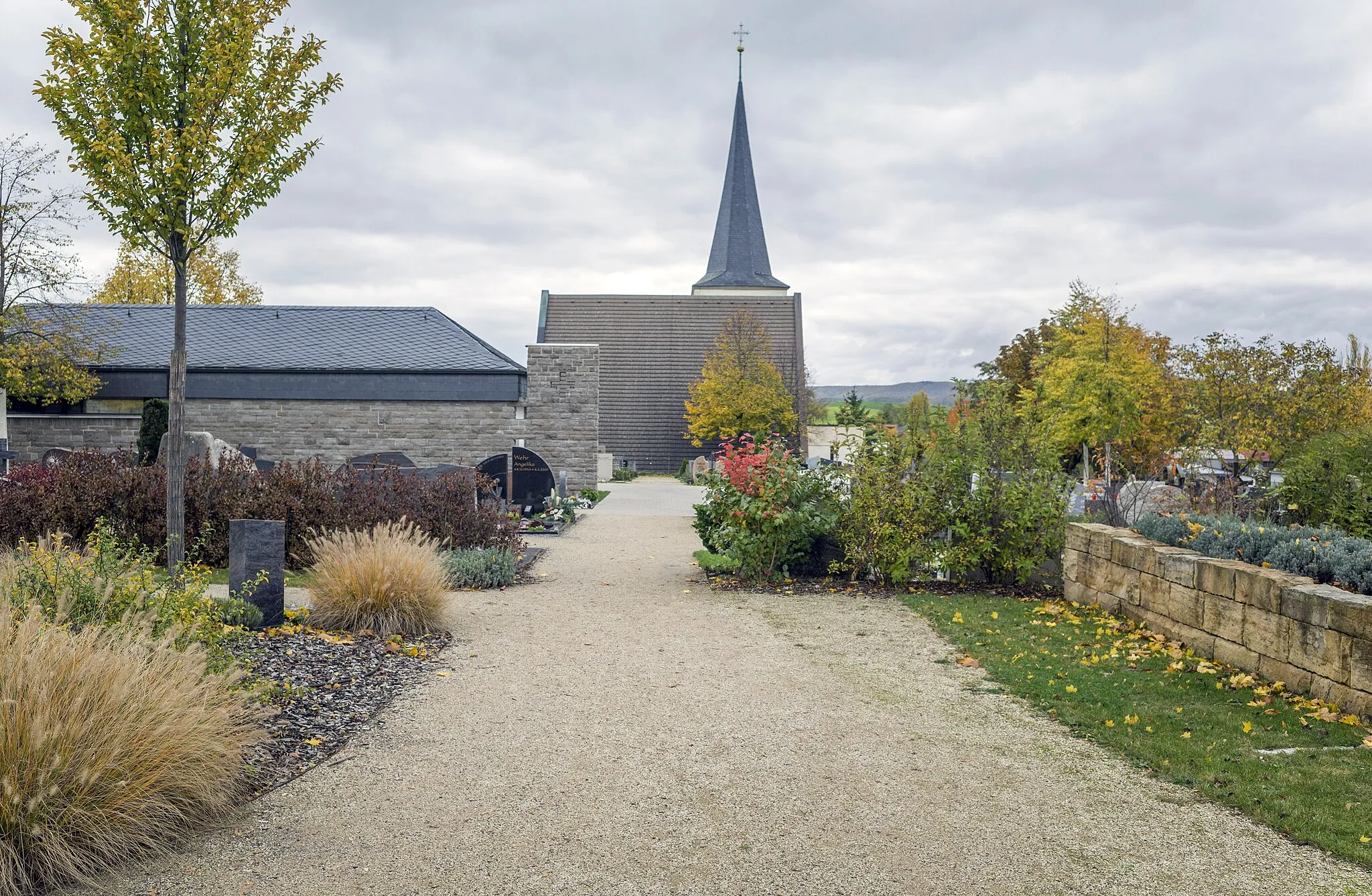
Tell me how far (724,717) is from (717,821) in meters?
1.60

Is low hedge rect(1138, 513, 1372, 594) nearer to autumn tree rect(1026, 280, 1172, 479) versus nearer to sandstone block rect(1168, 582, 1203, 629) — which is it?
sandstone block rect(1168, 582, 1203, 629)

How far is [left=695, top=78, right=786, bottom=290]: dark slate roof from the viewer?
49.9 meters

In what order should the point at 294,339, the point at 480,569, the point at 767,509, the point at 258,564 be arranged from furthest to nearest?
the point at 294,339
the point at 480,569
the point at 767,509
the point at 258,564

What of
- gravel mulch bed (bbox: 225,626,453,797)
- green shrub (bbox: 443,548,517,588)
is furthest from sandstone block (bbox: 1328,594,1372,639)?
green shrub (bbox: 443,548,517,588)

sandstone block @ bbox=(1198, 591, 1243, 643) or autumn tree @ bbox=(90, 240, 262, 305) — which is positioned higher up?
autumn tree @ bbox=(90, 240, 262, 305)

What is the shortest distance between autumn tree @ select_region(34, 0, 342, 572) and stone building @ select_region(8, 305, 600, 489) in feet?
47.4

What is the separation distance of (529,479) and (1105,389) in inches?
633

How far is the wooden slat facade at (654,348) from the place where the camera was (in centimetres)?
3991

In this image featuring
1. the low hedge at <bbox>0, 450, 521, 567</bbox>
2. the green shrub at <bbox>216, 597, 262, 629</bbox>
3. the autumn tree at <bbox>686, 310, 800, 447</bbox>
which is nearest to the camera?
the green shrub at <bbox>216, 597, 262, 629</bbox>

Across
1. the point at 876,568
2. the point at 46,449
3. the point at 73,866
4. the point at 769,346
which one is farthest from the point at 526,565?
the point at 769,346

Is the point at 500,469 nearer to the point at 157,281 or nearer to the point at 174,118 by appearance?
the point at 174,118

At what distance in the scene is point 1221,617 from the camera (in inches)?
269

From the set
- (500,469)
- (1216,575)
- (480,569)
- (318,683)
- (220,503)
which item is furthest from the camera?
(500,469)

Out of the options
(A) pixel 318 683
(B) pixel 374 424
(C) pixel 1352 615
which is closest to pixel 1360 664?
(C) pixel 1352 615
